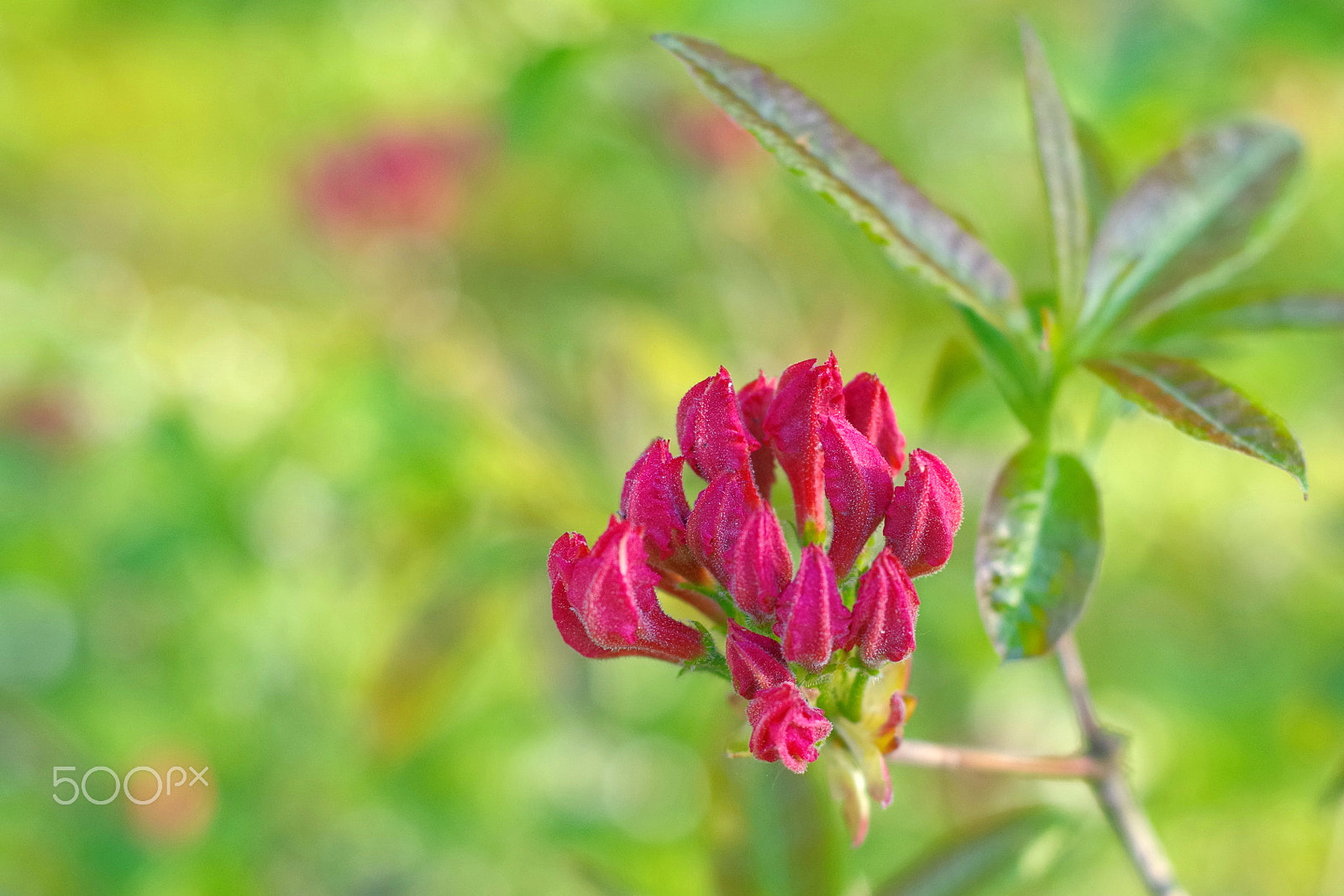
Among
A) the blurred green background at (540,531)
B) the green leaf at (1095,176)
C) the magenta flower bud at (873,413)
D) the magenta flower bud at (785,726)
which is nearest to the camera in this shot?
the magenta flower bud at (785,726)

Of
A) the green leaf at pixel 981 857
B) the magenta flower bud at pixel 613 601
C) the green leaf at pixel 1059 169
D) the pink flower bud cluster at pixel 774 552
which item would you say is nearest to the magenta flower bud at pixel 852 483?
the pink flower bud cluster at pixel 774 552

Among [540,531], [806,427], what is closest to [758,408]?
[806,427]

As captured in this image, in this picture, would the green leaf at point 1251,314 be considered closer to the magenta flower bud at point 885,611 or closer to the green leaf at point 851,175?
the green leaf at point 851,175

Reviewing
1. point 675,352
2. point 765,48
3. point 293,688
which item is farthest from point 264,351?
point 765,48

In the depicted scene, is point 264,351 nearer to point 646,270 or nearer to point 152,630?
point 152,630

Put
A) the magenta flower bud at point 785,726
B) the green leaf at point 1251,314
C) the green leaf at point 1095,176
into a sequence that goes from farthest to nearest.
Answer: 1. the green leaf at point 1095,176
2. the green leaf at point 1251,314
3. the magenta flower bud at point 785,726

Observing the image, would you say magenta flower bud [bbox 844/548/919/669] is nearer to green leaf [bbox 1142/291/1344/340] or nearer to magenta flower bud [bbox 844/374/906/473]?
magenta flower bud [bbox 844/374/906/473]
